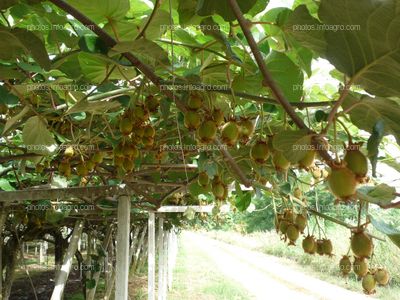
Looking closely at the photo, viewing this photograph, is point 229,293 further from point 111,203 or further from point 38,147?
point 38,147

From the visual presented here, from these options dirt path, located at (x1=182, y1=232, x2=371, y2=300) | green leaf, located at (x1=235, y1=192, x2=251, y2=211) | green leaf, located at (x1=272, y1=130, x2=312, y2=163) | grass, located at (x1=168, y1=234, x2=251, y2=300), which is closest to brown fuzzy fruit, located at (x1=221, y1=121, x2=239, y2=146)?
green leaf, located at (x1=272, y1=130, x2=312, y2=163)

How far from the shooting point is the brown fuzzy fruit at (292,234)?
1317 mm

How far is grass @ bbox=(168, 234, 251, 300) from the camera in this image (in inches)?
430

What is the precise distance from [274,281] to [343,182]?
1369 cm

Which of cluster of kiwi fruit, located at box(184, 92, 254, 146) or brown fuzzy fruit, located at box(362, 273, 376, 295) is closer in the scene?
cluster of kiwi fruit, located at box(184, 92, 254, 146)

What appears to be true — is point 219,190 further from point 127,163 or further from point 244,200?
point 244,200

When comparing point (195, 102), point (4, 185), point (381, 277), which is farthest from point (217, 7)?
point (4, 185)

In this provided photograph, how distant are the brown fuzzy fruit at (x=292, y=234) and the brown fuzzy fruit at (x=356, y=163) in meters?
0.81

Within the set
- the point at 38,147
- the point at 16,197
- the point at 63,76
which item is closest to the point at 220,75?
the point at 63,76

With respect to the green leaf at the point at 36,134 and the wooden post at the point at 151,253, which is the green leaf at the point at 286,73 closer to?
the green leaf at the point at 36,134

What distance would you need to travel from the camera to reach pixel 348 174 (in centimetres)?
A: 54

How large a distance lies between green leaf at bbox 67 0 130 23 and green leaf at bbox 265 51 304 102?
1.05 feet

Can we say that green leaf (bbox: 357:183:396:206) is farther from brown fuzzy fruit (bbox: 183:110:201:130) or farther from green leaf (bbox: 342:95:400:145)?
brown fuzzy fruit (bbox: 183:110:201:130)

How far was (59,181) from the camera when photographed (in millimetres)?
2664
